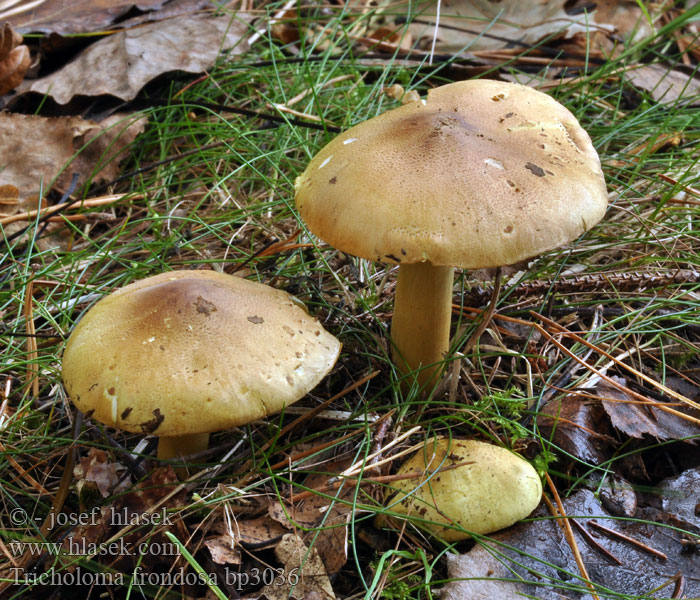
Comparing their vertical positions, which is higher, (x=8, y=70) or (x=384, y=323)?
(x=8, y=70)

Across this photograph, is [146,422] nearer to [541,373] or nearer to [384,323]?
[384,323]

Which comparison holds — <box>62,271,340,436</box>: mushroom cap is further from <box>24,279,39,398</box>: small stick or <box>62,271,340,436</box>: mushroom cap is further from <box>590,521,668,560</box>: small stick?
<box>590,521,668,560</box>: small stick

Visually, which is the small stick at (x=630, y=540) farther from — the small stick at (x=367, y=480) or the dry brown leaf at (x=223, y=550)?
the dry brown leaf at (x=223, y=550)

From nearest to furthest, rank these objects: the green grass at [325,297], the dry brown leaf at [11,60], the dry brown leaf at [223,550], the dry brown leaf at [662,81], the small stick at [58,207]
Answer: the dry brown leaf at [223,550]
the green grass at [325,297]
the small stick at [58,207]
the dry brown leaf at [11,60]
the dry brown leaf at [662,81]

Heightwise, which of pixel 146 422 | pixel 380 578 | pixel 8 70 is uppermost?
pixel 8 70

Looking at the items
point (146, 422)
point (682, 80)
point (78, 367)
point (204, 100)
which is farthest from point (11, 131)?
point (682, 80)

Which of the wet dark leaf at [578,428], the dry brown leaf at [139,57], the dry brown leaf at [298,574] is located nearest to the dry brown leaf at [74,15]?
the dry brown leaf at [139,57]

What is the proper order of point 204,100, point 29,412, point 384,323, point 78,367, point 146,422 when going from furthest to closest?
1. point 204,100
2. point 384,323
3. point 29,412
4. point 78,367
5. point 146,422

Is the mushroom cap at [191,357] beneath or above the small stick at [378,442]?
above

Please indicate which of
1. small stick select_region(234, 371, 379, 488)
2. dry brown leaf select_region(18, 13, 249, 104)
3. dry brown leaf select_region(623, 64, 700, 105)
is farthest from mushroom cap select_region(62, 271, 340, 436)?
dry brown leaf select_region(623, 64, 700, 105)
